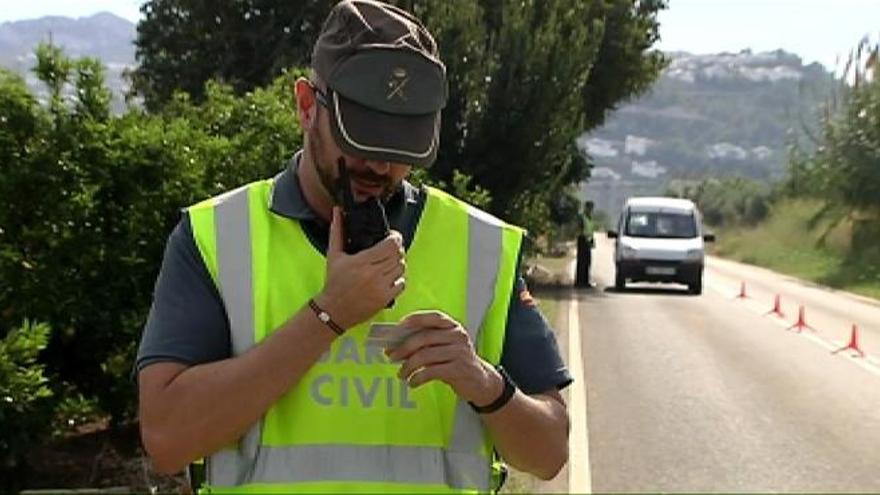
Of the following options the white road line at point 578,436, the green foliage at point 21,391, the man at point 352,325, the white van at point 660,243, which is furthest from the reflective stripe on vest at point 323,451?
the white van at point 660,243

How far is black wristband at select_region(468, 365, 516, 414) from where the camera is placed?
2.38m

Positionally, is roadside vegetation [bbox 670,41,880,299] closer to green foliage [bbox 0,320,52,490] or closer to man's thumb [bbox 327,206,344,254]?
man's thumb [bbox 327,206,344,254]

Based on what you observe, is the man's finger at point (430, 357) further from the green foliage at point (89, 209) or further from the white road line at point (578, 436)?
the green foliage at point (89, 209)

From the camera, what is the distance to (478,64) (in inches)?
595

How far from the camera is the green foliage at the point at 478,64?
14.9 m

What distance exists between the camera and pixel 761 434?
1092 centimetres

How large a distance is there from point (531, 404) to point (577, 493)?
670 centimetres

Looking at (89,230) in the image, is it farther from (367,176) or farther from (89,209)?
(367,176)

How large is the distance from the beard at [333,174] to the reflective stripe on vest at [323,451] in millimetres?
160

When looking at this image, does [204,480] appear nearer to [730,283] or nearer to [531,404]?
[531,404]

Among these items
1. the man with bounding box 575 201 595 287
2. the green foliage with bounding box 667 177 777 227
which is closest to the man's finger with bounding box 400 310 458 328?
the man with bounding box 575 201 595 287

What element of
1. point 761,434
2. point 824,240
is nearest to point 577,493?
point 761,434

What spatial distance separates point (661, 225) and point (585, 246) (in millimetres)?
1905

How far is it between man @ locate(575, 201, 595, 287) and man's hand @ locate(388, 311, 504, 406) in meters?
27.1
